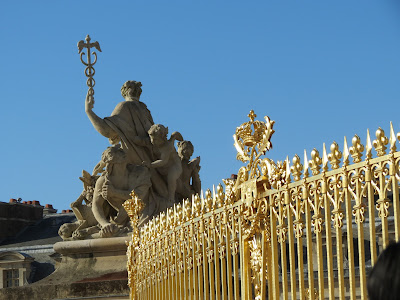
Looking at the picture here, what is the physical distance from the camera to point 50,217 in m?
41.9

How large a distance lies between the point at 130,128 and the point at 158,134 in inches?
20.3

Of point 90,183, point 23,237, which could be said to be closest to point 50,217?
point 23,237

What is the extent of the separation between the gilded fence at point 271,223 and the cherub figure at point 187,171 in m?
5.34

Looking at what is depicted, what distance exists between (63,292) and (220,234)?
20.6ft

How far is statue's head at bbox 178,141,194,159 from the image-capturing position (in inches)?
572

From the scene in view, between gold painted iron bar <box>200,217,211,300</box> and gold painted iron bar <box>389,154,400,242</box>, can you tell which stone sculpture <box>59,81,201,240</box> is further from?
gold painted iron bar <box>389,154,400,242</box>

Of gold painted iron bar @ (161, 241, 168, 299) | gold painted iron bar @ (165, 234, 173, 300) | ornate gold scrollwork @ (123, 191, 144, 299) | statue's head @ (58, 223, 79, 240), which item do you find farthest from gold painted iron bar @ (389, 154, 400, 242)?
statue's head @ (58, 223, 79, 240)

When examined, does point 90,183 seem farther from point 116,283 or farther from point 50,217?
point 50,217

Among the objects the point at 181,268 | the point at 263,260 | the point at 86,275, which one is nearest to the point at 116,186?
the point at 86,275

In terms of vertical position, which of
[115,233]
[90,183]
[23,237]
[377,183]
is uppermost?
[23,237]

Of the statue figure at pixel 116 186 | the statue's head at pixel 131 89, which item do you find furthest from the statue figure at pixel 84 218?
the statue's head at pixel 131 89

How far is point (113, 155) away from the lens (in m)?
13.2

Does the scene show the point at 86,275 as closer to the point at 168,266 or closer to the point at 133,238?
the point at 133,238

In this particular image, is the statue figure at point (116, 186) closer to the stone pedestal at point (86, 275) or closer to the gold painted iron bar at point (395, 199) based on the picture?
the stone pedestal at point (86, 275)
